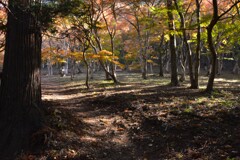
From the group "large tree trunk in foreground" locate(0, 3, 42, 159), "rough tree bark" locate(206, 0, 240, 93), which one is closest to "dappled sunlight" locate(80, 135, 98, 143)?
"large tree trunk in foreground" locate(0, 3, 42, 159)

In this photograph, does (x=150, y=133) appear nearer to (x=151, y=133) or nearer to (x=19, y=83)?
(x=151, y=133)

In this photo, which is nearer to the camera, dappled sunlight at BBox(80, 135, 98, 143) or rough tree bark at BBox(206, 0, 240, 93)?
dappled sunlight at BBox(80, 135, 98, 143)

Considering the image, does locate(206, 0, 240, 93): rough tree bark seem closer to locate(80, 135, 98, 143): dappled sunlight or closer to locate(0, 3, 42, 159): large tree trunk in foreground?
locate(80, 135, 98, 143): dappled sunlight

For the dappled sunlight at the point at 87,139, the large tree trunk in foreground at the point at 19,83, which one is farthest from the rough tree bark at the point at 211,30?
the large tree trunk in foreground at the point at 19,83

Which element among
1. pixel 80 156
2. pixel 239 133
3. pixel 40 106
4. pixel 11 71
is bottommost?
pixel 80 156

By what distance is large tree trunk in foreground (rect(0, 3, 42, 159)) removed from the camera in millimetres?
5285

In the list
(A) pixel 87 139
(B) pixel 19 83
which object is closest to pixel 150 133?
(A) pixel 87 139

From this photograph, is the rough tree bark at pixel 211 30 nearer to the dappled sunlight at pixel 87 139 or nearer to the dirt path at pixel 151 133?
the dirt path at pixel 151 133

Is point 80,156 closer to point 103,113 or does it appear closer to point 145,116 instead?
point 145,116

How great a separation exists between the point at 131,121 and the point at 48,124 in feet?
9.49

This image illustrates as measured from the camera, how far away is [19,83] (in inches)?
213

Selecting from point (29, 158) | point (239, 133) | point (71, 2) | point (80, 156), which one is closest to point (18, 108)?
point (29, 158)

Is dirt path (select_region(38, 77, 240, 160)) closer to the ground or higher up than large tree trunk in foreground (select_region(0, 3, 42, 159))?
closer to the ground

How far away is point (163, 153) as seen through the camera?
16.5 ft
